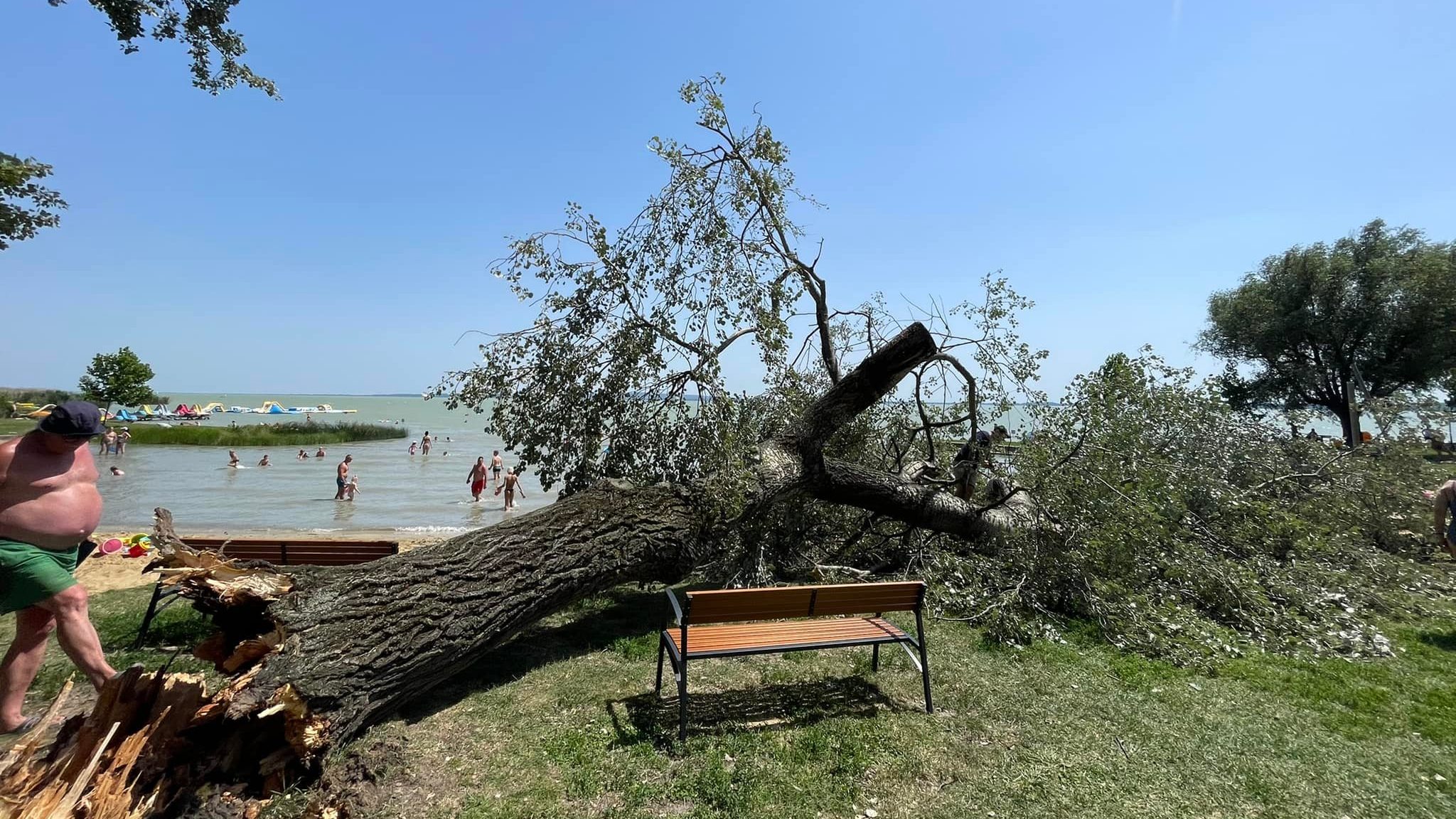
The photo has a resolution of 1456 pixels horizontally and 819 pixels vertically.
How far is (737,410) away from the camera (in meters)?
7.05

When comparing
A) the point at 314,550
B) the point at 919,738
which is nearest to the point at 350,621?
the point at 314,550

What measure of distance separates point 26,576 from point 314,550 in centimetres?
231

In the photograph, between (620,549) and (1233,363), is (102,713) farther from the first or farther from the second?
(1233,363)

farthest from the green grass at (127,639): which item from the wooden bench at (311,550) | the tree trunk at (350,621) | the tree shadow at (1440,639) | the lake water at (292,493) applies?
the tree shadow at (1440,639)

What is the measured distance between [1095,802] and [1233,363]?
32.1 meters

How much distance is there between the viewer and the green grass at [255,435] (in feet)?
118

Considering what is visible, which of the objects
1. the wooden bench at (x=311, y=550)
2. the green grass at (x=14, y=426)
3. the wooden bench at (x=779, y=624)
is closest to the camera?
the wooden bench at (x=779, y=624)

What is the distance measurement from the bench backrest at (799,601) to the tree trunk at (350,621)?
4.43 ft

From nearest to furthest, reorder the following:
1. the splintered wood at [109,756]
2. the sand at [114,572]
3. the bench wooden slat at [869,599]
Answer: the splintered wood at [109,756]
the bench wooden slat at [869,599]
the sand at [114,572]

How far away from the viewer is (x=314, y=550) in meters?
5.80

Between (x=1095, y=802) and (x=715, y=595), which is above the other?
(x=715, y=595)

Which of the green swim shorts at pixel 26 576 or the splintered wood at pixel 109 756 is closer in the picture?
the splintered wood at pixel 109 756

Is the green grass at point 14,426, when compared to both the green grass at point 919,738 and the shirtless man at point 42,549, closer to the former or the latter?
the shirtless man at point 42,549

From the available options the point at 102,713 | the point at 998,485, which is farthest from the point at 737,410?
the point at 102,713
